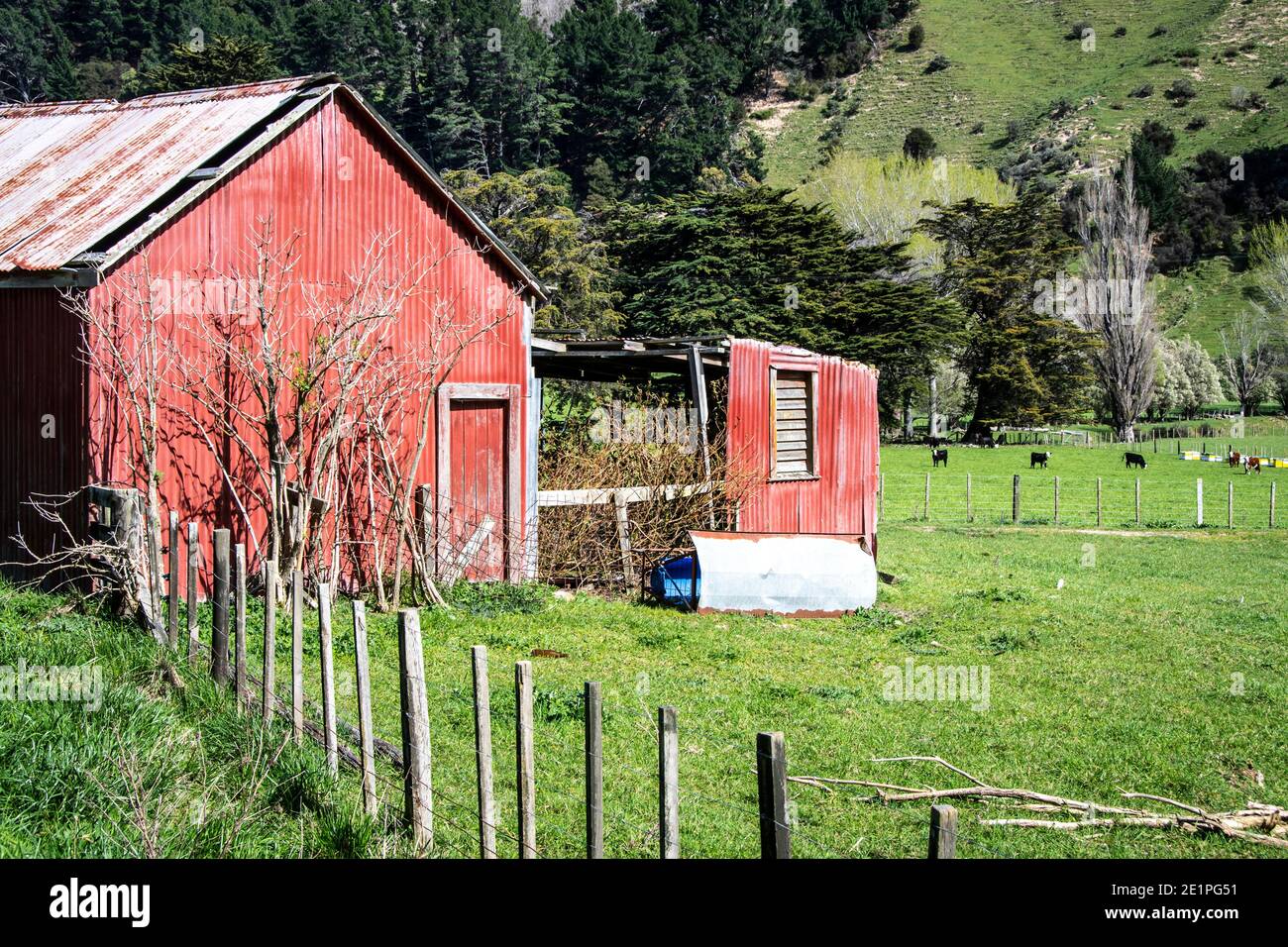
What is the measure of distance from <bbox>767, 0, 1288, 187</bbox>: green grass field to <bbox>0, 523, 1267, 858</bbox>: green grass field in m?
106

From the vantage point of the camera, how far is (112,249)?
12883mm

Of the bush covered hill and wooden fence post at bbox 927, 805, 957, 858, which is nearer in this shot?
wooden fence post at bbox 927, 805, 957, 858

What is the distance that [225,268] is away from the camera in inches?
554

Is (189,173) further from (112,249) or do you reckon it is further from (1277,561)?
(1277,561)

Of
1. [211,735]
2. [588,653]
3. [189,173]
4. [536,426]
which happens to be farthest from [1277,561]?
[211,735]

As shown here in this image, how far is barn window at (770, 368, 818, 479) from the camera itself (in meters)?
18.5

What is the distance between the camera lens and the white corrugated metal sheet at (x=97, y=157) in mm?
13609

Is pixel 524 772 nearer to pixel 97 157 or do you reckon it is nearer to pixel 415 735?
pixel 415 735

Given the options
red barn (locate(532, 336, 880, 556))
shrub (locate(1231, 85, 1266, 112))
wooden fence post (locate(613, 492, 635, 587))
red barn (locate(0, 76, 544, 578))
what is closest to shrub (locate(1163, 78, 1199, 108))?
shrub (locate(1231, 85, 1266, 112))

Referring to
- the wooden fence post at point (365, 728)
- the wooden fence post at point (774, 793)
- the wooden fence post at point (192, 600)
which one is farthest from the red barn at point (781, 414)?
the wooden fence post at point (774, 793)

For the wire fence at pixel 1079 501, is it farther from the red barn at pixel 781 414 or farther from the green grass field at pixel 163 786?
the green grass field at pixel 163 786

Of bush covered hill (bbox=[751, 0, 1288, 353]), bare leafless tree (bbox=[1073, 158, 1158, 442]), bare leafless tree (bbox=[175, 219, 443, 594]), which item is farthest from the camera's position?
bush covered hill (bbox=[751, 0, 1288, 353])

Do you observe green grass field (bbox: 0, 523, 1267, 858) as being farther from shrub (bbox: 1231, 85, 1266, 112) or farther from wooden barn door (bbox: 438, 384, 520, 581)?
shrub (bbox: 1231, 85, 1266, 112)

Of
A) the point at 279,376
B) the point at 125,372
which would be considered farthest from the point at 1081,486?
the point at 125,372
